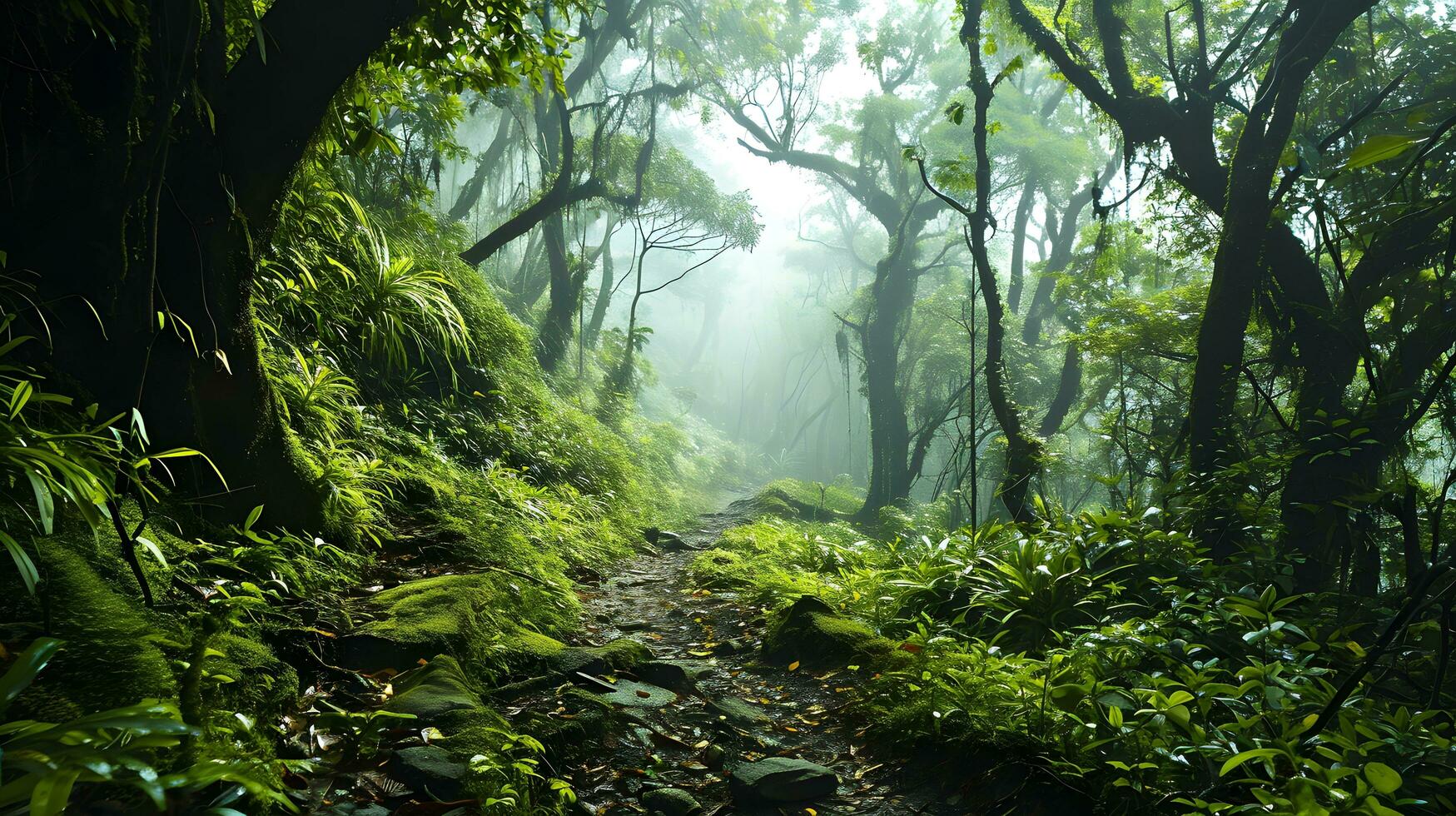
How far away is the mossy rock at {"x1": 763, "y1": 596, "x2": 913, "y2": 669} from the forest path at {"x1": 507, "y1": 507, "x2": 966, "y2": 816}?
100 millimetres

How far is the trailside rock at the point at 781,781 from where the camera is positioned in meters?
2.30

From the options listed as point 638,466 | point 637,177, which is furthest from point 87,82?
point 637,177

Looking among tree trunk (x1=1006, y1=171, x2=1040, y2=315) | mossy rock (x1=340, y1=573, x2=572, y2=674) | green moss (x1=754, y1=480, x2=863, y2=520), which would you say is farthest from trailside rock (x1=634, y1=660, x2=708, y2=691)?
tree trunk (x1=1006, y1=171, x2=1040, y2=315)

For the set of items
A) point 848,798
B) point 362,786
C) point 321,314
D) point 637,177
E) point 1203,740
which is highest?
point 637,177

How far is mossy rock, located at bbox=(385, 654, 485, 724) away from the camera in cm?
211

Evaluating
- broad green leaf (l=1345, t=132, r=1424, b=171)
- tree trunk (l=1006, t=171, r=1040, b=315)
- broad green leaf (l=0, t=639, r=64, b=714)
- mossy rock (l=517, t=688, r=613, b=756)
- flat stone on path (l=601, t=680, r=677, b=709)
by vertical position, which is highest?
tree trunk (l=1006, t=171, r=1040, b=315)

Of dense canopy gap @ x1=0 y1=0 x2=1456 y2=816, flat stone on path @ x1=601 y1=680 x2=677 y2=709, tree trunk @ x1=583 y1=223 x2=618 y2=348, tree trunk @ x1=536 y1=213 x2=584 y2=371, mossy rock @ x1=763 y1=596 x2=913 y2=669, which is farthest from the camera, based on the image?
tree trunk @ x1=583 y1=223 x2=618 y2=348

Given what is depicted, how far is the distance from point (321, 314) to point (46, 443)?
3.47 meters

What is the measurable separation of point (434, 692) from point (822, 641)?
2.09 meters

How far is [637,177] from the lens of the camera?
42.0 feet

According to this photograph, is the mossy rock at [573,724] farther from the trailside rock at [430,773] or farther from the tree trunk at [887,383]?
the tree trunk at [887,383]

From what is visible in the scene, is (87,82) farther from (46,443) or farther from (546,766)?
(546,766)

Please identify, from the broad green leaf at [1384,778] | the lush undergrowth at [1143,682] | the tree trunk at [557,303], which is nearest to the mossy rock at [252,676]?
the lush undergrowth at [1143,682]

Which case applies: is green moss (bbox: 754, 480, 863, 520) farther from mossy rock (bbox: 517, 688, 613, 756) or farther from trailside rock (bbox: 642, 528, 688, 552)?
mossy rock (bbox: 517, 688, 613, 756)
